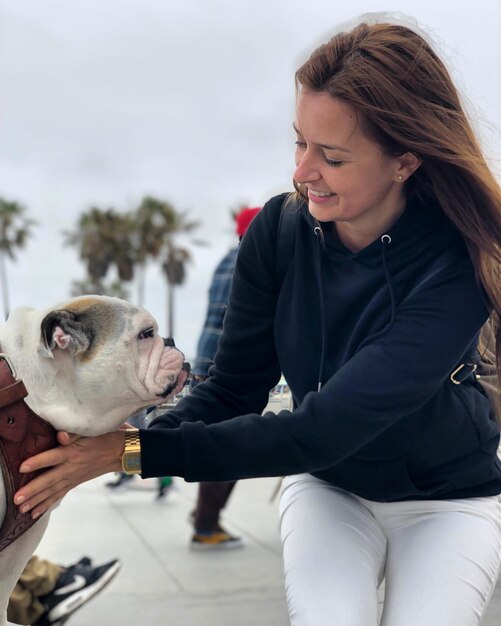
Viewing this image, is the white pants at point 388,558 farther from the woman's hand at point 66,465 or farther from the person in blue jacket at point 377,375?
the woman's hand at point 66,465

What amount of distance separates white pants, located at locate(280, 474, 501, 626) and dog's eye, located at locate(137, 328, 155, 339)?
58cm

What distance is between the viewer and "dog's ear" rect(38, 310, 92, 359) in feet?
6.86

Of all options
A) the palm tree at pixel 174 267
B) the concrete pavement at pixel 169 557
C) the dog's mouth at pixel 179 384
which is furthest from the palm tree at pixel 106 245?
the dog's mouth at pixel 179 384

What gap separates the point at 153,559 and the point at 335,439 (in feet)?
9.65

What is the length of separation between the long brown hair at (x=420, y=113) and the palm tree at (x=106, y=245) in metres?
38.4

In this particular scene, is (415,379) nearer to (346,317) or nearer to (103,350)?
(346,317)

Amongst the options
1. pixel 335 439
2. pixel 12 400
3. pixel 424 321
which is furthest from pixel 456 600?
pixel 12 400

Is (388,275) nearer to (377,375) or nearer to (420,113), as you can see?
(377,375)

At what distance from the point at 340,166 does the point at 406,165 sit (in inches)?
7.4

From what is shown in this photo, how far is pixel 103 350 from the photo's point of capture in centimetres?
225

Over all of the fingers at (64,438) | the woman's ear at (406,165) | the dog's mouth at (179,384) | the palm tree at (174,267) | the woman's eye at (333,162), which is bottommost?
the palm tree at (174,267)

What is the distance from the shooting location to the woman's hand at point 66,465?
2010 millimetres

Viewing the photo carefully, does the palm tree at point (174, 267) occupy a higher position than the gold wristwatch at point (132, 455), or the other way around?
the gold wristwatch at point (132, 455)

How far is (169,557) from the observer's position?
4695 mm
